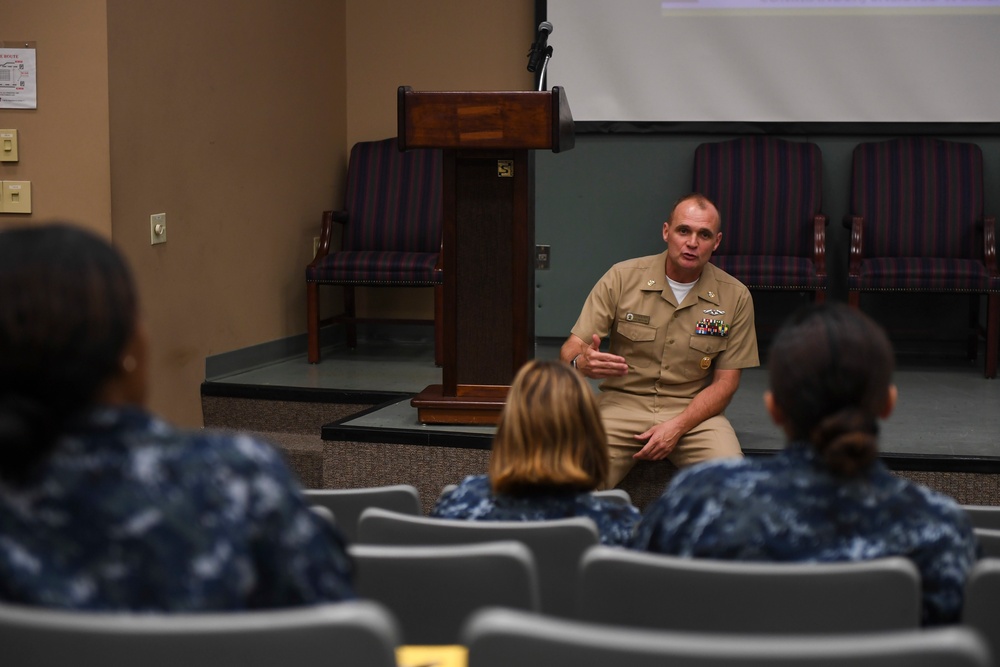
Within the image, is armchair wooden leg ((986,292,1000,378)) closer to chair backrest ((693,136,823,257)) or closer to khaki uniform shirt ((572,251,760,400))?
chair backrest ((693,136,823,257))

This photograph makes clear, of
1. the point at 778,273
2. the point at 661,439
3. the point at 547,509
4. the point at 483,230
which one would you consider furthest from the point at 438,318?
the point at 547,509

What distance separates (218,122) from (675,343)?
93.6 inches

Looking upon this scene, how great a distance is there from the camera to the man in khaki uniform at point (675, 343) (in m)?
3.10

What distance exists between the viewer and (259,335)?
4910 millimetres

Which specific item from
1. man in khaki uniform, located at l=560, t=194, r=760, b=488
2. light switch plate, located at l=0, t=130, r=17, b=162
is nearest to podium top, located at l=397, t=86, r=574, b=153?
man in khaki uniform, located at l=560, t=194, r=760, b=488

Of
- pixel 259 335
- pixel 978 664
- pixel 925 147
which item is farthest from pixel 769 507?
pixel 925 147

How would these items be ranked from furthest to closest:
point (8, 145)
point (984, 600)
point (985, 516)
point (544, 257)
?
point (544, 257) < point (8, 145) < point (985, 516) < point (984, 600)

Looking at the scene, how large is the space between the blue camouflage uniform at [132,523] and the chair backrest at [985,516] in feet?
4.43

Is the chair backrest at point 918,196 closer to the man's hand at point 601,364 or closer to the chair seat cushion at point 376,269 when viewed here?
the chair seat cushion at point 376,269

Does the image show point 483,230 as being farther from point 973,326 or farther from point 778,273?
point 973,326

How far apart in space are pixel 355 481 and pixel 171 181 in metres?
1.57

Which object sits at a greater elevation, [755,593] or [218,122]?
[218,122]

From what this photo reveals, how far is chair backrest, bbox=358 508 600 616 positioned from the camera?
1.56m

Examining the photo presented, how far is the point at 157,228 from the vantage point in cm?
415
